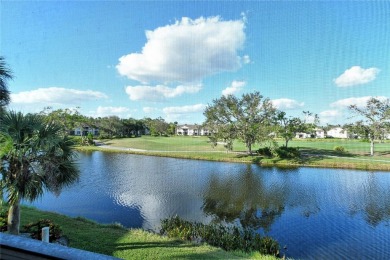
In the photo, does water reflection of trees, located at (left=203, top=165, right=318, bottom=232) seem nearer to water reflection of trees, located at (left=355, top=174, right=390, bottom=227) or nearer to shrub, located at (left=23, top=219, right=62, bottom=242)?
water reflection of trees, located at (left=355, top=174, right=390, bottom=227)

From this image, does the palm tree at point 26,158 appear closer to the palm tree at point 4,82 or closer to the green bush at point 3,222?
the green bush at point 3,222

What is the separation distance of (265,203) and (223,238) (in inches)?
223

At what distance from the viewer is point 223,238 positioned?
7832 mm

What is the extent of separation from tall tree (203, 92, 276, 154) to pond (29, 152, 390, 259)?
9112 mm

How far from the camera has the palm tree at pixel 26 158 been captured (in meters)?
5.01

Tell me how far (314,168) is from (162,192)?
15.5 m

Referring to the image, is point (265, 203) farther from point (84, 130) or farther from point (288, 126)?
point (84, 130)

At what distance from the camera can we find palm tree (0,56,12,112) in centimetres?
734

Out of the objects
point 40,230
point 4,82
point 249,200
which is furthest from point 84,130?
point 40,230

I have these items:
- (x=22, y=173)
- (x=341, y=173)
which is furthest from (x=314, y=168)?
(x=22, y=173)

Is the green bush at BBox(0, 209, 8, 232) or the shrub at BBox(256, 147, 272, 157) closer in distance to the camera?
the green bush at BBox(0, 209, 8, 232)

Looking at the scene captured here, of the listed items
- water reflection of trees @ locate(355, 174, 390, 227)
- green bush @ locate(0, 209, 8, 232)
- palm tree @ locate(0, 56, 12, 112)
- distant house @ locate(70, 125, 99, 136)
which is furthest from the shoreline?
distant house @ locate(70, 125, 99, 136)

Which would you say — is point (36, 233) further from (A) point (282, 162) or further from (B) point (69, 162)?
(A) point (282, 162)

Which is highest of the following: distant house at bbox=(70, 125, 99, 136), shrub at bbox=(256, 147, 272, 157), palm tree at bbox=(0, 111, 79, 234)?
distant house at bbox=(70, 125, 99, 136)
